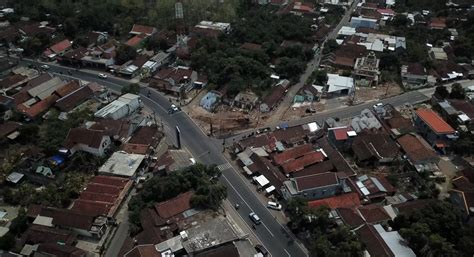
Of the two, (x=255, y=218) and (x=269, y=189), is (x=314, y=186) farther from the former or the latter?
(x=255, y=218)

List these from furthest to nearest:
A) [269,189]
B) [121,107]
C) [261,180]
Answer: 1. [121,107]
2. [261,180]
3. [269,189]

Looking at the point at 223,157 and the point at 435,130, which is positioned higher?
the point at 435,130

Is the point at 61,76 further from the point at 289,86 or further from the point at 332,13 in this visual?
the point at 332,13

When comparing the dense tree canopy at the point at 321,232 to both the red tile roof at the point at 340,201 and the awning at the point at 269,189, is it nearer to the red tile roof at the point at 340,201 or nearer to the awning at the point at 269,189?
the red tile roof at the point at 340,201

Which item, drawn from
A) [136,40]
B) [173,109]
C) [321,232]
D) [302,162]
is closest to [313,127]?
[302,162]

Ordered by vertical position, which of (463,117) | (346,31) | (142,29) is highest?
(346,31)

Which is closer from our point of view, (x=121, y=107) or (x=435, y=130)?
(x=435, y=130)

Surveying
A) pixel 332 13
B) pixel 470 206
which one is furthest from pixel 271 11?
pixel 470 206

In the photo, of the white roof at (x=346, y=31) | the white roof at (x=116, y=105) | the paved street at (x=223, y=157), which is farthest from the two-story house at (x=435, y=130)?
the white roof at (x=116, y=105)
